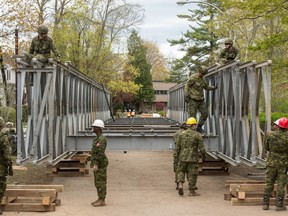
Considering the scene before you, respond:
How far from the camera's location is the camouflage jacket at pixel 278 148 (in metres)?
9.70

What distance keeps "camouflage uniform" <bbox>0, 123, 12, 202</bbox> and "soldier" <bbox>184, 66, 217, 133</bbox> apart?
5.56 m

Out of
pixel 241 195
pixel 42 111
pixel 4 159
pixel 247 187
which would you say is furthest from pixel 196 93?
pixel 4 159

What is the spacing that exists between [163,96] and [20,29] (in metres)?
77.8

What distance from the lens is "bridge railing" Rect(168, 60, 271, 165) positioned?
34.9ft

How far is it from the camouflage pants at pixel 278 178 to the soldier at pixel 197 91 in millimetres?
3674

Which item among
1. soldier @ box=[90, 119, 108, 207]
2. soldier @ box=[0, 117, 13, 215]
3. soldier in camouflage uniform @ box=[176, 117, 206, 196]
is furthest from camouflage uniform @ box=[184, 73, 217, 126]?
soldier @ box=[0, 117, 13, 215]

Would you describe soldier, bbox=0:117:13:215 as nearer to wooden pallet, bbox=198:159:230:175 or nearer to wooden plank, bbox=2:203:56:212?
wooden plank, bbox=2:203:56:212

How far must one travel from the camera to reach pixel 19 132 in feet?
34.7

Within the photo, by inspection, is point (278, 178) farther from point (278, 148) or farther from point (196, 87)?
point (196, 87)

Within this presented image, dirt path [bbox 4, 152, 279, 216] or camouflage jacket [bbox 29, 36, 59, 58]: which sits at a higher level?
camouflage jacket [bbox 29, 36, 59, 58]

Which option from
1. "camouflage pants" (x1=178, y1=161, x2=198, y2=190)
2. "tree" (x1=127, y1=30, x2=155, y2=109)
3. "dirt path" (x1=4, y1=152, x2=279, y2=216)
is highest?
"tree" (x1=127, y1=30, x2=155, y2=109)

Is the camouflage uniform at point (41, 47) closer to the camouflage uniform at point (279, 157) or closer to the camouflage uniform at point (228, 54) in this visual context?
the camouflage uniform at point (228, 54)

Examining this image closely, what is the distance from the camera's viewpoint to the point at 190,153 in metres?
11.4

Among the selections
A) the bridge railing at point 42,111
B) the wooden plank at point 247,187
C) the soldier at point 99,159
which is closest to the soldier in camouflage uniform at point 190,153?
the wooden plank at point 247,187
